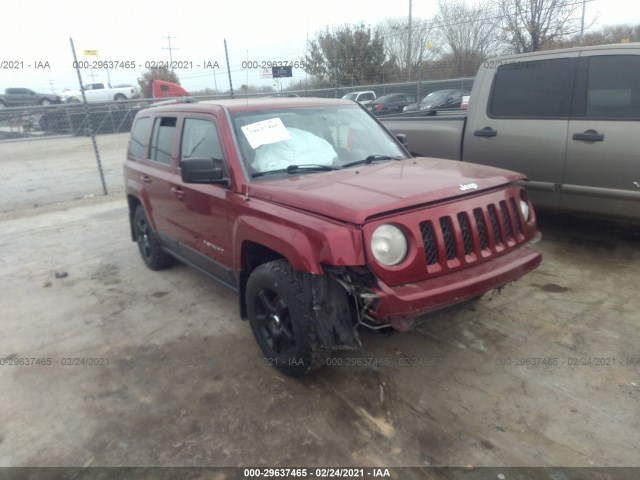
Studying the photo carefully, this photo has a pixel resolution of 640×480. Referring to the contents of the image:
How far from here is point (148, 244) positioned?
5223mm

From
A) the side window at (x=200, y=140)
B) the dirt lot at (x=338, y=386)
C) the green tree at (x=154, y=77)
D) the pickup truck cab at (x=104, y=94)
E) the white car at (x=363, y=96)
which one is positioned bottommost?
the dirt lot at (x=338, y=386)

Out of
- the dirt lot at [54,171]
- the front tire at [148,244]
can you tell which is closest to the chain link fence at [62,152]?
the dirt lot at [54,171]

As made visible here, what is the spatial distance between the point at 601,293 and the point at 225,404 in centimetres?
326

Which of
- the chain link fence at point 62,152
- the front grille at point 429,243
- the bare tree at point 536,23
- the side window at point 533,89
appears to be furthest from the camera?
the bare tree at point 536,23

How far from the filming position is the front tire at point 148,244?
199 inches

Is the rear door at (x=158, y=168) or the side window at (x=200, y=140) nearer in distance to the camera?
the side window at (x=200, y=140)

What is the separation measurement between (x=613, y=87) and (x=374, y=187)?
2.99 metres

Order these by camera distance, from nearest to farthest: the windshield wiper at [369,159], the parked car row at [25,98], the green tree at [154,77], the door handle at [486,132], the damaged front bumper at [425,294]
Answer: the damaged front bumper at [425,294] → the windshield wiper at [369,159] → the door handle at [486,132] → the parked car row at [25,98] → the green tree at [154,77]

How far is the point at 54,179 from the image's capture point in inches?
449

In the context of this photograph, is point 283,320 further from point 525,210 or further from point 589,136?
point 589,136

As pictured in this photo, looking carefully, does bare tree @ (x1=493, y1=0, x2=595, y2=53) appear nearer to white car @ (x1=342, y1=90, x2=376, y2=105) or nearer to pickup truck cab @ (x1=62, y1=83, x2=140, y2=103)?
white car @ (x1=342, y1=90, x2=376, y2=105)

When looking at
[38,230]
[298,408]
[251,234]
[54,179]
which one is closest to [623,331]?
[298,408]

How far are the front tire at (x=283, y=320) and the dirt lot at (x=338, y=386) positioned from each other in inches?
7.1

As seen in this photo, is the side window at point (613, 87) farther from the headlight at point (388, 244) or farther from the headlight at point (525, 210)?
the headlight at point (388, 244)
